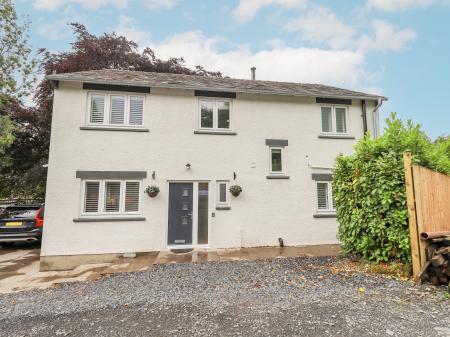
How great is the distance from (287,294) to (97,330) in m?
3.09

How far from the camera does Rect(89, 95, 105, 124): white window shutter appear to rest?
27.9 ft

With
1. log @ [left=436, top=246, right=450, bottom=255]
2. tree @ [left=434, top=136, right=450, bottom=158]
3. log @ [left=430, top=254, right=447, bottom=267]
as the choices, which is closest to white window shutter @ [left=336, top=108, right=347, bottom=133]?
tree @ [left=434, top=136, right=450, bottom=158]

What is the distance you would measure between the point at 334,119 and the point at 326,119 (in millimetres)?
320

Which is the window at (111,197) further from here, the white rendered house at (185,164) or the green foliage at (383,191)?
the green foliage at (383,191)

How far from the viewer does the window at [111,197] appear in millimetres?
8099

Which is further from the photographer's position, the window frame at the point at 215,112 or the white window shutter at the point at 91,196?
the window frame at the point at 215,112

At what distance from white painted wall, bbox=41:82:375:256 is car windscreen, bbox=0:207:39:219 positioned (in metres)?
2.37

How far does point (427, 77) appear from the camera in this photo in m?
13.5

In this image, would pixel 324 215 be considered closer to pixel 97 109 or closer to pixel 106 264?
pixel 106 264

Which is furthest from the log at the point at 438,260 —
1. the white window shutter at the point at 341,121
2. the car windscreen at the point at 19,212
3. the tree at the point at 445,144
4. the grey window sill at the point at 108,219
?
the car windscreen at the point at 19,212

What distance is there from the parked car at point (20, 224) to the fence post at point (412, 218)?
11796 mm

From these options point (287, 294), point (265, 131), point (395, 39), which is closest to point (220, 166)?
point (265, 131)

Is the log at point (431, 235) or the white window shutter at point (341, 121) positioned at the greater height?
the white window shutter at point (341, 121)

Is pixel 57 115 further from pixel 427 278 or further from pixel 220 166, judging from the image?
pixel 427 278
